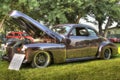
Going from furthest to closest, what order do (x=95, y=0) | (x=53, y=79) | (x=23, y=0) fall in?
(x=95, y=0)
(x=23, y=0)
(x=53, y=79)

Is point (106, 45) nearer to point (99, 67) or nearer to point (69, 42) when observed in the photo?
point (69, 42)

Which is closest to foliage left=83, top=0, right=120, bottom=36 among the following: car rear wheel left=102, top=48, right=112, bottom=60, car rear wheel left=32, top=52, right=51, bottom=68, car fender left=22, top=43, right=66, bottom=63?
car rear wheel left=102, top=48, right=112, bottom=60

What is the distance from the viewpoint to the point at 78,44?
9055mm

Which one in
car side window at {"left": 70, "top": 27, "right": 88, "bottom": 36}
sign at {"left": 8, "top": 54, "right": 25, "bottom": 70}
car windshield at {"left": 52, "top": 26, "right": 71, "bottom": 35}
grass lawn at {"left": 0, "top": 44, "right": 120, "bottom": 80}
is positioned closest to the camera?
grass lawn at {"left": 0, "top": 44, "right": 120, "bottom": 80}

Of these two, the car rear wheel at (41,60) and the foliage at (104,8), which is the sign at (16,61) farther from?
the foliage at (104,8)

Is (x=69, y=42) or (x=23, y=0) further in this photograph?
(x=23, y=0)

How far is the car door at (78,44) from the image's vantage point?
A: 8797 mm

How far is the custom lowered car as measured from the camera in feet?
26.1

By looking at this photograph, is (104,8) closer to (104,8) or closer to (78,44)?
(104,8)

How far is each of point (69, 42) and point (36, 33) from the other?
1.10m

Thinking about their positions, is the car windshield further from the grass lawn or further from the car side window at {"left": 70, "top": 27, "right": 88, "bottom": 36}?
the grass lawn

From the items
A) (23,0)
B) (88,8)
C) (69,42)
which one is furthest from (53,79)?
(88,8)

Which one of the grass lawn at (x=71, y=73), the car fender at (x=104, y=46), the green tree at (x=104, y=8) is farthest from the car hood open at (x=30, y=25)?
the green tree at (x=104, y=8)

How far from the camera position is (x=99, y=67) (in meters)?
6.79
